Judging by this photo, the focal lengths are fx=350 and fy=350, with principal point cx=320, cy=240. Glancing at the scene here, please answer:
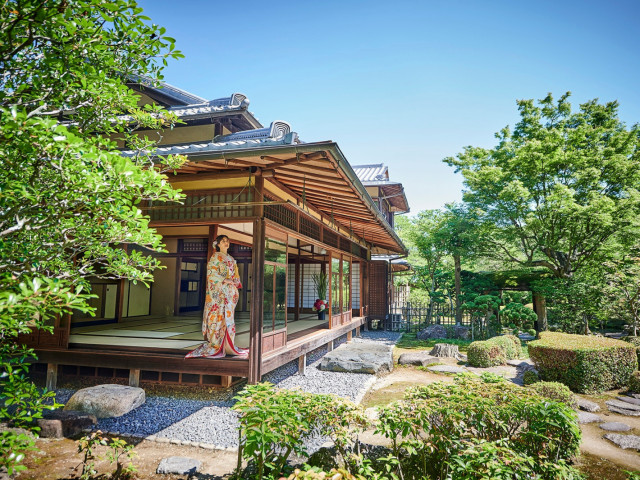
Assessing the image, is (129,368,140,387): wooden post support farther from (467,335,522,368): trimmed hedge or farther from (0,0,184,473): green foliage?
(467,335,522,368): trimmed hedge

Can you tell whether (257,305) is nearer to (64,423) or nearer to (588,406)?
(64,423)

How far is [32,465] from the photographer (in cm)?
332

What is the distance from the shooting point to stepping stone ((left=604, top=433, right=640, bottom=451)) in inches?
167

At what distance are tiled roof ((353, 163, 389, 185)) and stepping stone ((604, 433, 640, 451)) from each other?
13873mm

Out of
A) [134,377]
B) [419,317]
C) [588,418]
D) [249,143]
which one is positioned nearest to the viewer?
[249,143]

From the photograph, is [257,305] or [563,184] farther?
[563,184]

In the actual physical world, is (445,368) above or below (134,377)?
below

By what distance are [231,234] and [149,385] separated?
3.53 metres

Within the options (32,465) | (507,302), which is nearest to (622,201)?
(507,302)

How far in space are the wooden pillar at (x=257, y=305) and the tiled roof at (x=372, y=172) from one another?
12679 mm

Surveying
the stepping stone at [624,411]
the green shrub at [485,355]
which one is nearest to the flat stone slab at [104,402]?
the stepping stone at [624,411]

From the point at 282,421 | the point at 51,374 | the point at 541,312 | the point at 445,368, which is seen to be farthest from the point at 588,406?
the point at 541,312

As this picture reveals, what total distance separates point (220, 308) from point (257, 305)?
67cm

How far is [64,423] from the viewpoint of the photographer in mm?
4066
